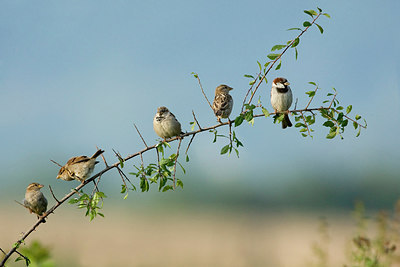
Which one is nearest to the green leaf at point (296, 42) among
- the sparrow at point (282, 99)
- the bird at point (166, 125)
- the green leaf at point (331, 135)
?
the green leaf at point (331, 135)

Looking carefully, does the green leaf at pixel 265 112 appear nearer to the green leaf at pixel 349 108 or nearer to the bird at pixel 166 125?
the green leaf at pixel 349 108

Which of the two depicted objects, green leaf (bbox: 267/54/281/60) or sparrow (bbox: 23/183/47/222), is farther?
sparrow (bbox: 23/183/47/222)

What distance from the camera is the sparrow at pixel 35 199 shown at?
6.14 m

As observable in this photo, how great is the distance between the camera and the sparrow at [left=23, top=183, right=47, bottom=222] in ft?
20.2

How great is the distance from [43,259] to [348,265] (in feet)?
12.7

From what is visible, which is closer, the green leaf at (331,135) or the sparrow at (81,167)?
A: the green leaf at (331,135)

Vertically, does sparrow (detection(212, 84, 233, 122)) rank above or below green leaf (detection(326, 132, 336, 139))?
above

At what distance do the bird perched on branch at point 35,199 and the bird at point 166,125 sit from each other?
5.76 ft

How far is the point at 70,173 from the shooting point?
18.5ft

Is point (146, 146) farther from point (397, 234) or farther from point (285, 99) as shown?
point (397, 234)

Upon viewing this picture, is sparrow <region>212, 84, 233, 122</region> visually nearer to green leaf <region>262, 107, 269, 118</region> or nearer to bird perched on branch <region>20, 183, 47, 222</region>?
green leaf <region>262, 107, 269, 118</region>

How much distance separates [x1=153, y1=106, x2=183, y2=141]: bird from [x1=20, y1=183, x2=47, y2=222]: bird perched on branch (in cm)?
176

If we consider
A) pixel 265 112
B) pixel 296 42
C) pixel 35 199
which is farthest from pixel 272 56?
pixel 35 199

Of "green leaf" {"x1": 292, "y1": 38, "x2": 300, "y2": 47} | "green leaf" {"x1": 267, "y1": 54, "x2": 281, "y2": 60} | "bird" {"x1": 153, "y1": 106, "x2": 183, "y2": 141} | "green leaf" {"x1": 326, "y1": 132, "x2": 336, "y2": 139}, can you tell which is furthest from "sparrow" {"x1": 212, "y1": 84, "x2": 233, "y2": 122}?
"green leaf" {"x1": 292, "y1": 38, "x2": 300, "y2": 47}
